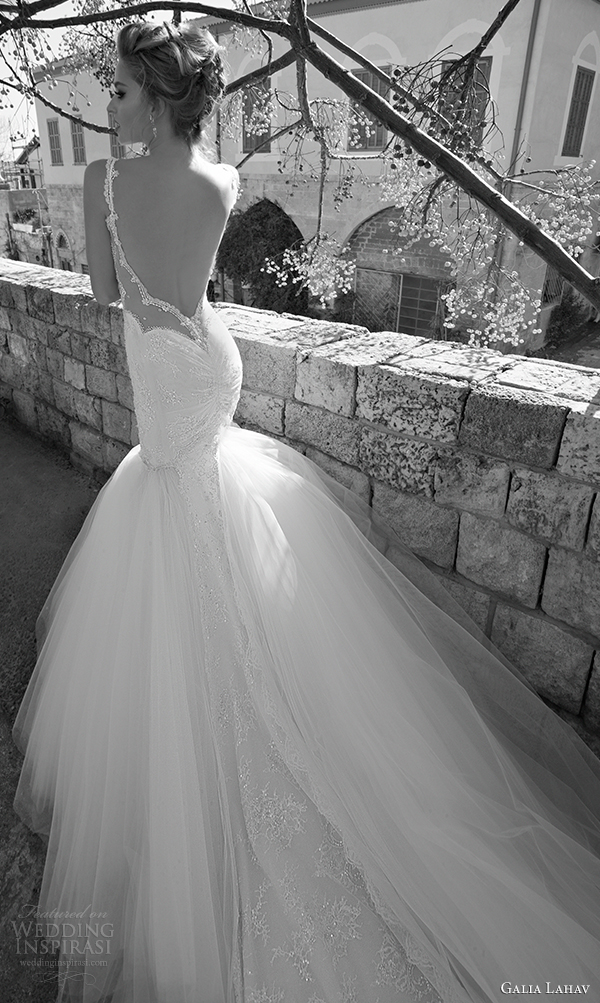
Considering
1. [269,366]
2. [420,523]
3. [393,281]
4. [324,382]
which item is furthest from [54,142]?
[420,523]

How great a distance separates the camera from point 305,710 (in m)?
1.60

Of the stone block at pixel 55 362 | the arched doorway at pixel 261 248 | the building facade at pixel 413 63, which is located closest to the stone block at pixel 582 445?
the stone block at pixel 55 362

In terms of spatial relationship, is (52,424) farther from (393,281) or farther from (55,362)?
(393,281)

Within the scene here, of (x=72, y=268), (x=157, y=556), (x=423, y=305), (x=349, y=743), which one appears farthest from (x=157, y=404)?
(x=72, y=268)

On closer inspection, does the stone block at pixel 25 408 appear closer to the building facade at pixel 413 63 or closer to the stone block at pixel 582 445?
the stone block at pixel 582 445

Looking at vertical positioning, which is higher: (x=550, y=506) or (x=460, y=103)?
(x=460, y=103)

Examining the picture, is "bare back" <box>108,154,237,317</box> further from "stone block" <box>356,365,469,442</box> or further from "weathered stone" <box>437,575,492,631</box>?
"weathered stone" <box>437,575,492,631</box>

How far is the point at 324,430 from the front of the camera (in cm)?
233

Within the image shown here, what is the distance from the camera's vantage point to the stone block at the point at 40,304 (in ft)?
11.2

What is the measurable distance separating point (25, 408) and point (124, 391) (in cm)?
124

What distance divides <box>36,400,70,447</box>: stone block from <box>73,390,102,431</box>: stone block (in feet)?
0.64

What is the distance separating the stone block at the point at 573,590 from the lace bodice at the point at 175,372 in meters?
1.08

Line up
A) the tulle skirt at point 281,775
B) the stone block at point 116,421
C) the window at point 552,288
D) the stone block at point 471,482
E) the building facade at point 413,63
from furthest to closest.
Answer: the window at point 552,288
the building facade at point 413,63
the stone block at point 116,421
the stone block at point 471,482
the tulle skirt at point 281,775

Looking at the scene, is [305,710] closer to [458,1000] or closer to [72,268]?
[458,1000]
